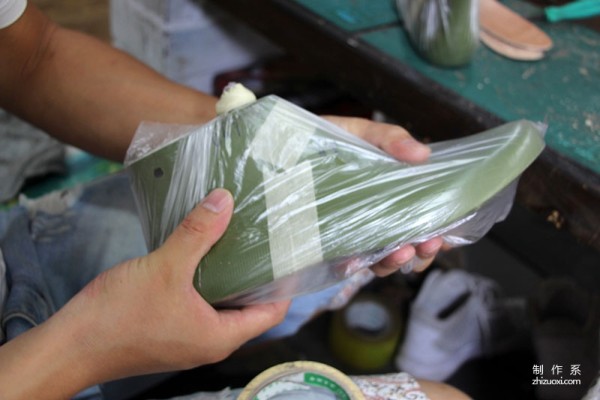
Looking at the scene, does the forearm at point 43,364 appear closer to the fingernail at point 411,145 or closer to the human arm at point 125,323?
the human arm at point 125,323

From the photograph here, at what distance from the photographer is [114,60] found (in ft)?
2.72

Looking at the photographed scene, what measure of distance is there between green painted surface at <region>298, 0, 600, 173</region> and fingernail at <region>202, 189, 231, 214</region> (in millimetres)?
477

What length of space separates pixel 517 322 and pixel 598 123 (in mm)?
491

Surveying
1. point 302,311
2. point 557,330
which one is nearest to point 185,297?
point 302,311

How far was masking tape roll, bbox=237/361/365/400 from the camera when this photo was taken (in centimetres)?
53

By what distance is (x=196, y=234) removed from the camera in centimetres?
51

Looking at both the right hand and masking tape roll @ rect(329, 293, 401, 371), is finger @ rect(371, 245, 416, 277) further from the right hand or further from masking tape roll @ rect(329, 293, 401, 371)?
masking tape roll @ rect(329, 293, 401, 371)

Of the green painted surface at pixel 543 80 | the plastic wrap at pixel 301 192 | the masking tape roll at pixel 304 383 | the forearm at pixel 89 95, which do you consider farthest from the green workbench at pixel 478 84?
the masking tape roll at pixel 304 383

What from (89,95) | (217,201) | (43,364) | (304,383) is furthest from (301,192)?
(89,95)

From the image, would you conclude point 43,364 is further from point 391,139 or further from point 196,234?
point 391,139

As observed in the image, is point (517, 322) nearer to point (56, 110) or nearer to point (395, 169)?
point (395, 169)

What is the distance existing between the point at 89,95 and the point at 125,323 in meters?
0.41

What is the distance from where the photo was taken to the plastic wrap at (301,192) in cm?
53

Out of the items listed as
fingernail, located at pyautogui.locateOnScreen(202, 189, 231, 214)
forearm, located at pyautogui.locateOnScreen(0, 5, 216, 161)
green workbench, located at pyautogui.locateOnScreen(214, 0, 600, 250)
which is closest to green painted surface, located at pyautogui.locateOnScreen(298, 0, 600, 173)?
green workbench, located at pyautogui.locateOnScreen(214, 0, 600, 250)
